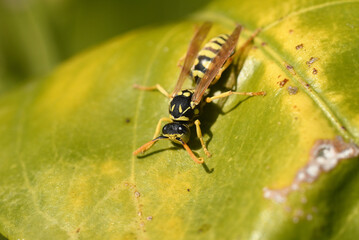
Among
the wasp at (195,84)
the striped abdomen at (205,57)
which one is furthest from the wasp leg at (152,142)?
the striped abdomen at (205,57)

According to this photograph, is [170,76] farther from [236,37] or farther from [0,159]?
[0,159]

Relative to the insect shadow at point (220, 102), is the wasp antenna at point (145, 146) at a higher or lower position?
lower

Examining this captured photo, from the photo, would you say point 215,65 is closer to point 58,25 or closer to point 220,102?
point 220,102

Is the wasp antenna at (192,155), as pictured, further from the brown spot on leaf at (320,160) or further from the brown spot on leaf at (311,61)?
the brown spot on leaf at (311,61)

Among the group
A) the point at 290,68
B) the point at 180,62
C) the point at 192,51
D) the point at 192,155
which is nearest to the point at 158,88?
the point at 180,62

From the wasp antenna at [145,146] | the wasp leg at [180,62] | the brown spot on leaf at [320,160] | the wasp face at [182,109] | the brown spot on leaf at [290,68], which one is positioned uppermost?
the brown spot on leaf at [290,68]
